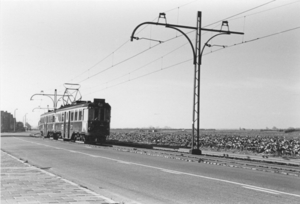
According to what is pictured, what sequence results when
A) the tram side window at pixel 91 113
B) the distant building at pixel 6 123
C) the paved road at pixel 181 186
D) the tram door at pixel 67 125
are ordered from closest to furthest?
the paved road at pixel 181 186 → the tram side window at pixel 91 113 → the tram door at pixel 67 125 → the distant building at pixel 6 123

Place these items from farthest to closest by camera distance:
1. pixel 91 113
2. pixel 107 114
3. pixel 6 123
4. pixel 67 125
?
pixel 6 123 < pixel 67 125 < pixel 107 114 < pixel 91 113

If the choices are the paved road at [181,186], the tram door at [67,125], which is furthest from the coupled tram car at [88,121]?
the paved road at [181,186]

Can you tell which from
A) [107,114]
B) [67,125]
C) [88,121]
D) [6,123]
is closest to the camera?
[88,121]

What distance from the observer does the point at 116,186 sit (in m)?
10.3

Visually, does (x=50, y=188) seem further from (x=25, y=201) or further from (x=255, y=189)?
(x=255, y=189)

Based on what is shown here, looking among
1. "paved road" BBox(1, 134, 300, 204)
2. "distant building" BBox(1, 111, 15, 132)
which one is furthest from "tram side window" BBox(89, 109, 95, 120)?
"distant building" BBox(1, 111, 15, 132)

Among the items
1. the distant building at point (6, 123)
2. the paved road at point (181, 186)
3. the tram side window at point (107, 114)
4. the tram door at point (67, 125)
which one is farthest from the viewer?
the distant building at point (6, 123)

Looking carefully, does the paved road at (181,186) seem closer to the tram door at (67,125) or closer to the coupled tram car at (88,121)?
the coupled tram car at (88,121)

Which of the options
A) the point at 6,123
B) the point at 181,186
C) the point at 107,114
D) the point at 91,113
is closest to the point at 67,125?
the point at 107,114

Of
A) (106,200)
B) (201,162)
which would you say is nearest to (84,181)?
(106,200)

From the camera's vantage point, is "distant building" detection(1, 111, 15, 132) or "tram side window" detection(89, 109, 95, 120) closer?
"tram side window" detection(89, 109, 95, 120)

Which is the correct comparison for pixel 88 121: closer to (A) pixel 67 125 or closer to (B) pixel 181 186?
(A) pixel 67 125

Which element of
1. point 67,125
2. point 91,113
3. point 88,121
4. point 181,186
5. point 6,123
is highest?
point 91,113

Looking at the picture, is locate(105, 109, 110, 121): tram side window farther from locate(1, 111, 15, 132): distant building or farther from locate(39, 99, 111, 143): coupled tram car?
locate(1, 111, 15, 132): distant building
